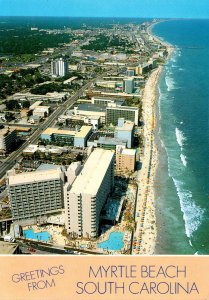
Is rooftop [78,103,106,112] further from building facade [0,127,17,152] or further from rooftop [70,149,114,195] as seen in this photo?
rooftop [70,149,114,195]

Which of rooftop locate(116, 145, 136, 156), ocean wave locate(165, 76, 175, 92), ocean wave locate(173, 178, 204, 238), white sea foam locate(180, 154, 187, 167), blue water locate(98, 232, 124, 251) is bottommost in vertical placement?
blue water locate(98, 232, 124, 251)

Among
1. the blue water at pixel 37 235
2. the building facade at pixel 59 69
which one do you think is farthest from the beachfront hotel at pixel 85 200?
the building facade at pixel 59 69

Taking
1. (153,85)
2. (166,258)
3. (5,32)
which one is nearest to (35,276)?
(166,258)

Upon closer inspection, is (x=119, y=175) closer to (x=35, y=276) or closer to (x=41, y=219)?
(x=41, y=219)

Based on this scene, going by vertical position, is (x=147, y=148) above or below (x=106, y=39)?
below

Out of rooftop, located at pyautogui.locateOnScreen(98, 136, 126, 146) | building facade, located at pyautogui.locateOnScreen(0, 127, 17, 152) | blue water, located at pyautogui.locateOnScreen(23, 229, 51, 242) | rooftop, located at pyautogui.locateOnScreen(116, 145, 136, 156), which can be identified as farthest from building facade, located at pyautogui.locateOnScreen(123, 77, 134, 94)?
blue water, located at pyautogui.locateOnScreen(23, 229, 51, 242)

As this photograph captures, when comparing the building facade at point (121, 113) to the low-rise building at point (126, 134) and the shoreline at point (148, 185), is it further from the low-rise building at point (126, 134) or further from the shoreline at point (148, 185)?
Result: the low-rise building at point (126, 134)

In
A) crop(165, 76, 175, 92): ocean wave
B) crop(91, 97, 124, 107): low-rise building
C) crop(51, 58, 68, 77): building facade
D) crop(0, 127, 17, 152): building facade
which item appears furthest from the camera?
crop(51, 58, 68, 77): building facade
